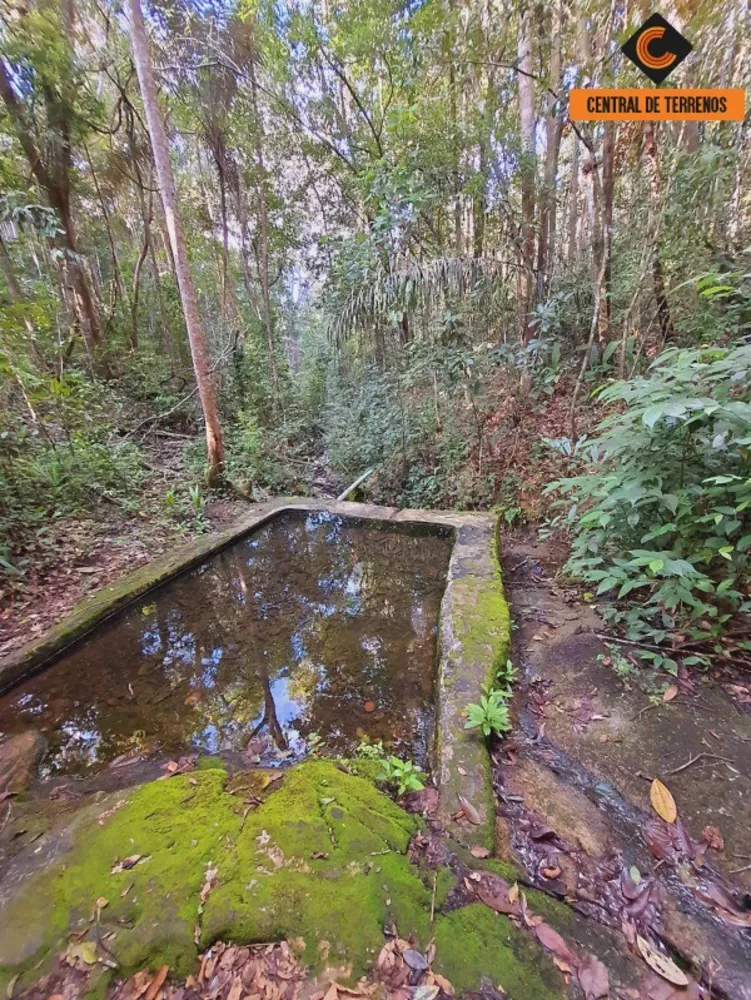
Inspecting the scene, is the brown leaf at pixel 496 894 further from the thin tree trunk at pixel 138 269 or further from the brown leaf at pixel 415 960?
the thin tree trunk at pixel 138 269

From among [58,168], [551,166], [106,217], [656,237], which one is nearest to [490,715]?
[656,237]

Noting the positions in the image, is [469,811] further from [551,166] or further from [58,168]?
[58,168]

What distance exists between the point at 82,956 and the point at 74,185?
10788mm

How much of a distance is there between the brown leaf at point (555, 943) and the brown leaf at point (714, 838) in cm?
68

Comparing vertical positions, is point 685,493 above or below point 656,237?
below

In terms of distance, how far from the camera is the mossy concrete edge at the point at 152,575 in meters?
2.68

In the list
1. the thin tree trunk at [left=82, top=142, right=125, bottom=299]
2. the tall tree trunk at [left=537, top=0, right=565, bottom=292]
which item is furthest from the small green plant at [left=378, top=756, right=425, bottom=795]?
the thin tree trunk at [left=82, top=142, right=125, bottom=299]

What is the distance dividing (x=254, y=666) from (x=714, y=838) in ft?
7.69

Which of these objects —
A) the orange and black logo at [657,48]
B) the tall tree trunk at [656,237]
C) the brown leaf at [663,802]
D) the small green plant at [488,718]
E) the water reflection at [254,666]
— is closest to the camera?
the brown leaf at [663,802]

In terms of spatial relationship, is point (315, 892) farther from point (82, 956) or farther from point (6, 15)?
point (6, 15)

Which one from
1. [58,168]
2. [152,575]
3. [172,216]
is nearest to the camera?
[152,575]

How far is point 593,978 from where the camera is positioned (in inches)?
46.3

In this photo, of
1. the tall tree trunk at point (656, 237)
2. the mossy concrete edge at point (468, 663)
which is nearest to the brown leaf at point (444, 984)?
the mossy concrete edge at point (468, 663)

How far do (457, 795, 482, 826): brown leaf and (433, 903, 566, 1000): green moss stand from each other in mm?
298
